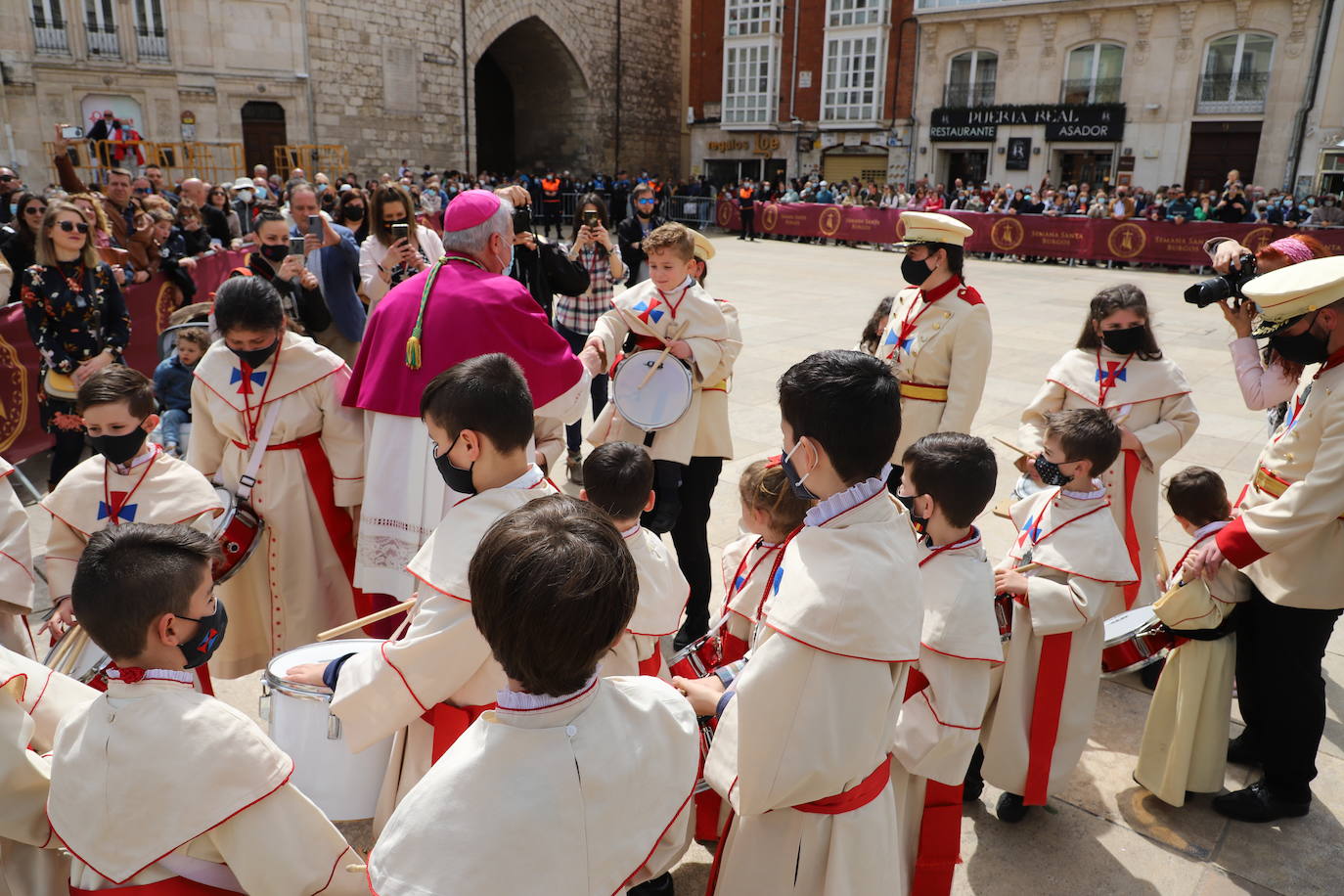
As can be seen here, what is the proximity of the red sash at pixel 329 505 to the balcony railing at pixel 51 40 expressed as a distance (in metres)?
25.4

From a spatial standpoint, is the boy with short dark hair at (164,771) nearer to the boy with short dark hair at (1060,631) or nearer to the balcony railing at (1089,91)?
the boy with short dark hair at (1060,631)

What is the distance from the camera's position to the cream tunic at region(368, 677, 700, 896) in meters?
1.35

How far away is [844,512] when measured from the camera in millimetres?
1836

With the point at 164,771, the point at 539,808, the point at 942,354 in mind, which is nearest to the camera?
the point at 539,808

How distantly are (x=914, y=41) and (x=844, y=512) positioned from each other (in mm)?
33474

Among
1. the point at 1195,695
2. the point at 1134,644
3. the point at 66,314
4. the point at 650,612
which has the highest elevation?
the point at 66,314

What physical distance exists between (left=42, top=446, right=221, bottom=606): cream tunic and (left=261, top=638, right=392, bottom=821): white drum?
109cm

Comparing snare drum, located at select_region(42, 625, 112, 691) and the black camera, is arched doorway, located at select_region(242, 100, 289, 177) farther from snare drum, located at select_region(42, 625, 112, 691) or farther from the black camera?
the black camera

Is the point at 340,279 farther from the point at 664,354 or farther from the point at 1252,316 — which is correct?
the point at 1252,316

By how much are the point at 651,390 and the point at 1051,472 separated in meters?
1.76

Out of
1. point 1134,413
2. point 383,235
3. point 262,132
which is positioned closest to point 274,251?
point 383,235

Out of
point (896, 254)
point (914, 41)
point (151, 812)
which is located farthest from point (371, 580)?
point (914, 41)

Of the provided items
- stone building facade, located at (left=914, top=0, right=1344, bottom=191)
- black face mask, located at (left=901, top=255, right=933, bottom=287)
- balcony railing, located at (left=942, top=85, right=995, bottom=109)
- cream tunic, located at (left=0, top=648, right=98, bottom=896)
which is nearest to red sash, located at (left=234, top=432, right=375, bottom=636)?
cream tunic, located at (left=0, top=648, right=98, bottom=896)

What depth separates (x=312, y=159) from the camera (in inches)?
1037
